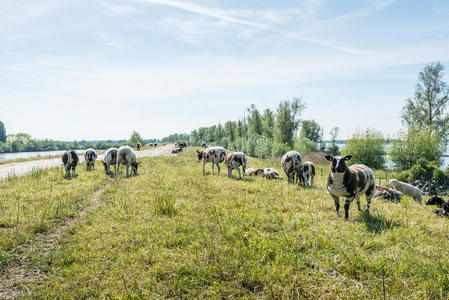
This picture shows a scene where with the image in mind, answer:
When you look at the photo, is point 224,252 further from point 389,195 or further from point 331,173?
point 389,195

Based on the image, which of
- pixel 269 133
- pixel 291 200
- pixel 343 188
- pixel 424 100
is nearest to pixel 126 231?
pixel 291 200

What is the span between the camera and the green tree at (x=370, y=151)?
177 feet

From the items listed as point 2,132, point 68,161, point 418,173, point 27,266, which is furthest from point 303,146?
point 2,132

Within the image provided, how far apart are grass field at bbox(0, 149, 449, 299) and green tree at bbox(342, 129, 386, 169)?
5282 cm

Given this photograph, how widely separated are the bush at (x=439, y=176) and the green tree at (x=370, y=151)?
13.8 metres

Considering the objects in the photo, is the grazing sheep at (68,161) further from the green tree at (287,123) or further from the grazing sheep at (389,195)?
the green tree at (287,123)

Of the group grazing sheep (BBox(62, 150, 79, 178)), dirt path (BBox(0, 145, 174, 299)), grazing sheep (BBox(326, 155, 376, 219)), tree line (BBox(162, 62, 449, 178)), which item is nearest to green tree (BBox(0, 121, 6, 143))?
tree line (BBox(162, 62, 449, 178))

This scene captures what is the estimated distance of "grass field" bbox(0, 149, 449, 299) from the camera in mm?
3764

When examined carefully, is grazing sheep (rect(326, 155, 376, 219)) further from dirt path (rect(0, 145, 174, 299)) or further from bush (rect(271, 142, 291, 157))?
bush (rect(271, 142, 291, 157))

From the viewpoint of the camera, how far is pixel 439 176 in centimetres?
3906

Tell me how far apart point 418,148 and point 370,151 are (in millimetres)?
9829

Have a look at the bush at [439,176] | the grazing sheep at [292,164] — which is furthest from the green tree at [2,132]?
the bush at [439,176]

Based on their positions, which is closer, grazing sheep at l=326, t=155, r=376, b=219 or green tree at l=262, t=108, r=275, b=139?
grazing sheep at l=326, t=155, r=376, b=219

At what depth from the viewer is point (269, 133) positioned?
2980 inches
